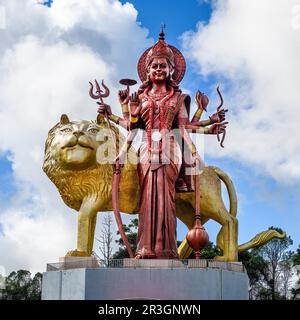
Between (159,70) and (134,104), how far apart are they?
2.58 feet

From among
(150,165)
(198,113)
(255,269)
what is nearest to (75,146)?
(150,165)

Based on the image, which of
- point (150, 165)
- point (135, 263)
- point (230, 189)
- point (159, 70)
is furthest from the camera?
point (230, 189)

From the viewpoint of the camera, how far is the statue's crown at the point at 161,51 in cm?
1134

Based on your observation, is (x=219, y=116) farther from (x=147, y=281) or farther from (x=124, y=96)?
(x=147, y=281)

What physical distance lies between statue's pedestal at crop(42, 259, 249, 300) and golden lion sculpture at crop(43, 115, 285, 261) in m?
1.23

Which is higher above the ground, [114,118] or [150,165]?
[114,118]

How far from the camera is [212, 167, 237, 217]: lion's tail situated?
39.2 ft

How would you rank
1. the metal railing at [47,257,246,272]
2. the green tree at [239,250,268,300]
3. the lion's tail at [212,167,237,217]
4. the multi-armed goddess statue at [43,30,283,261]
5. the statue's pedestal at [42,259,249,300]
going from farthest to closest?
the green tree at [239,250,268,300], the lion's tail at [212,167,237,217], the multi-armed goddess statue at [43,30,283,261], the metal railing at [47,257,246,272], the statue's pedestal at [42,259,249,300]

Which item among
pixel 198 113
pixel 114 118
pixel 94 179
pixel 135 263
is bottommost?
pixel 135 263

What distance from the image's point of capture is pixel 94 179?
37.0 feet

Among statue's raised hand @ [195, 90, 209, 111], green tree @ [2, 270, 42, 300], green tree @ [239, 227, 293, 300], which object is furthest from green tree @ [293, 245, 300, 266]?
statue's raised hand @ [195, 90, 209, 111]

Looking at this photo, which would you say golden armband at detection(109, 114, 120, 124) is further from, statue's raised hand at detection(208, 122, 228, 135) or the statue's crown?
statue's raised hand at detection(208, 122, 228, 135)

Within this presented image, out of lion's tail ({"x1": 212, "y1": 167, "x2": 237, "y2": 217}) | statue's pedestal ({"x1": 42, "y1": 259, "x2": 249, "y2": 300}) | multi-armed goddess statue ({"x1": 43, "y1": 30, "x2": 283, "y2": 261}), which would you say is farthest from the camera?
lion's tail ({"x1": 212, "y1": 167, "x2": 237, "y2": 217})
